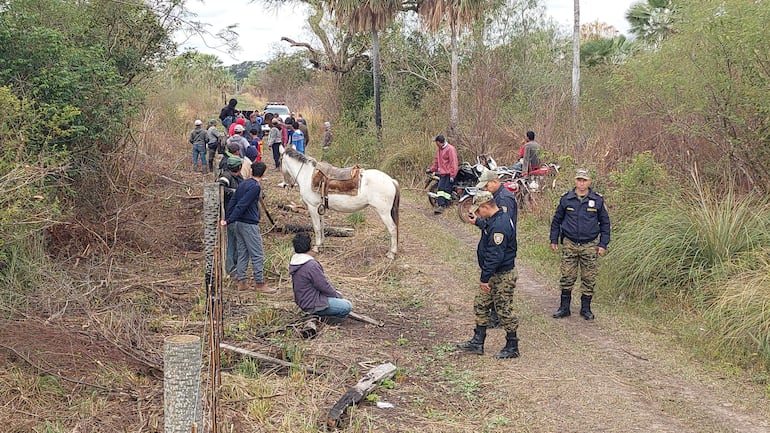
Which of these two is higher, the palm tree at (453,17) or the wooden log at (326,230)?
the palm tree at (453,17)

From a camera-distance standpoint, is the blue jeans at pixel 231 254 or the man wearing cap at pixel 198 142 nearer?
the blue jeans at pixel 231 254

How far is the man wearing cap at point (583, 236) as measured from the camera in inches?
318

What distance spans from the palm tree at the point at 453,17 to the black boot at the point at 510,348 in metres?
11.1

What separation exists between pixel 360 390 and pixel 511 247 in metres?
2.15

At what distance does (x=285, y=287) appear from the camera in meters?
9.12

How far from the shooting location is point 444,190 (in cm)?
1443

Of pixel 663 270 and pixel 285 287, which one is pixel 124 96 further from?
pixel 663 270

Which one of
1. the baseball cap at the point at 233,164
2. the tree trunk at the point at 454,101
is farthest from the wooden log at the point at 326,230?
the tree trunk at the point at 454,101

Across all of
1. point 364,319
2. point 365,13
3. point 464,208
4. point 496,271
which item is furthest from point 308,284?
point 365,13

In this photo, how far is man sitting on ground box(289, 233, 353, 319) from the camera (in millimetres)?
7332

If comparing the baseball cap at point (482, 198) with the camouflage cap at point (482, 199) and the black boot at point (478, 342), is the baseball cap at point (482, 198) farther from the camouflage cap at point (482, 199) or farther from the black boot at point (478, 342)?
the black boot at point (478, 342)

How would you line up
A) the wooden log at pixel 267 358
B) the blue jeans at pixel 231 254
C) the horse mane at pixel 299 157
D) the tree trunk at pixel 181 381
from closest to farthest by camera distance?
1. the tree trunk at pixel 181 381
2. the wooden log at pixel 267 358
3. the blue jeans at pixel 231 254
4. the horse mane at pixel 299 157

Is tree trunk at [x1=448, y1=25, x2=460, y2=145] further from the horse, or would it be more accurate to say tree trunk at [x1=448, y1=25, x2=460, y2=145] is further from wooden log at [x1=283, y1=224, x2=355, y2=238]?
the horse

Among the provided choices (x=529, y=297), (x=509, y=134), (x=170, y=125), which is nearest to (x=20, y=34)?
(x=529, y=297)
